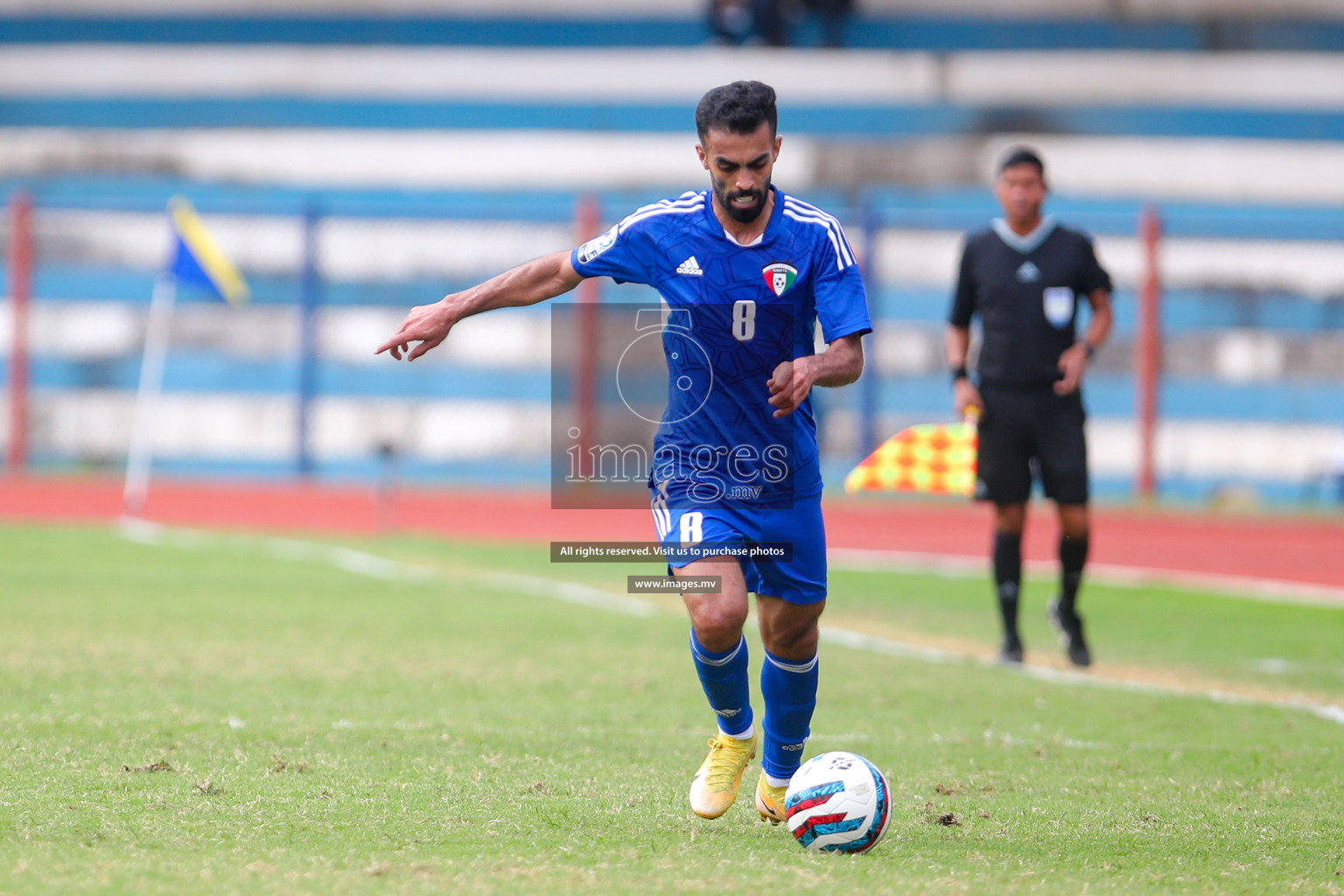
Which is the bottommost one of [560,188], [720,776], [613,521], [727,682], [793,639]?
[613,521]

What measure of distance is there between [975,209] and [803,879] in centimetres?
1612

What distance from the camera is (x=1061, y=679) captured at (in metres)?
7.09

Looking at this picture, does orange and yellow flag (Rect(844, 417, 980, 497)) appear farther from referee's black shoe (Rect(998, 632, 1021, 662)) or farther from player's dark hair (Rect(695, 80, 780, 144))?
player's dark hair (Rect(695, 80, 780, 144))

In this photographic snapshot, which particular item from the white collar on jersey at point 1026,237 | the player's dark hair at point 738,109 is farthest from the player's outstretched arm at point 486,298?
the white collar on jersey at point 1026,237

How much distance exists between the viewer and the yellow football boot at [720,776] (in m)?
4.25

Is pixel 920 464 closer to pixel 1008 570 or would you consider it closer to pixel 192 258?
pixel 1008 570

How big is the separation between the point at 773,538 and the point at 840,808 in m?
0.80

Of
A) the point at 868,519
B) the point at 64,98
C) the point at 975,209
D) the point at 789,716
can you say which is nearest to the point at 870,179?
the point at 975,209

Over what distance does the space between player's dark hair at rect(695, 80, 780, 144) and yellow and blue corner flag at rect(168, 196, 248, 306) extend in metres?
12.4

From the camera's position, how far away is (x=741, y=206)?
4.34 m

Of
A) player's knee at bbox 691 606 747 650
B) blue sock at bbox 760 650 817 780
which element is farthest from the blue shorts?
blue sock at bbox 760 650 817 780

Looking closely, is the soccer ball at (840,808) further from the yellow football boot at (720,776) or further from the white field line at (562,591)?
the white field line at (562,591)

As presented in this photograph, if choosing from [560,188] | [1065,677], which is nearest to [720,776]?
[1065,677]

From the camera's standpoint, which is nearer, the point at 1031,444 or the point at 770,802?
the point at 770,802
